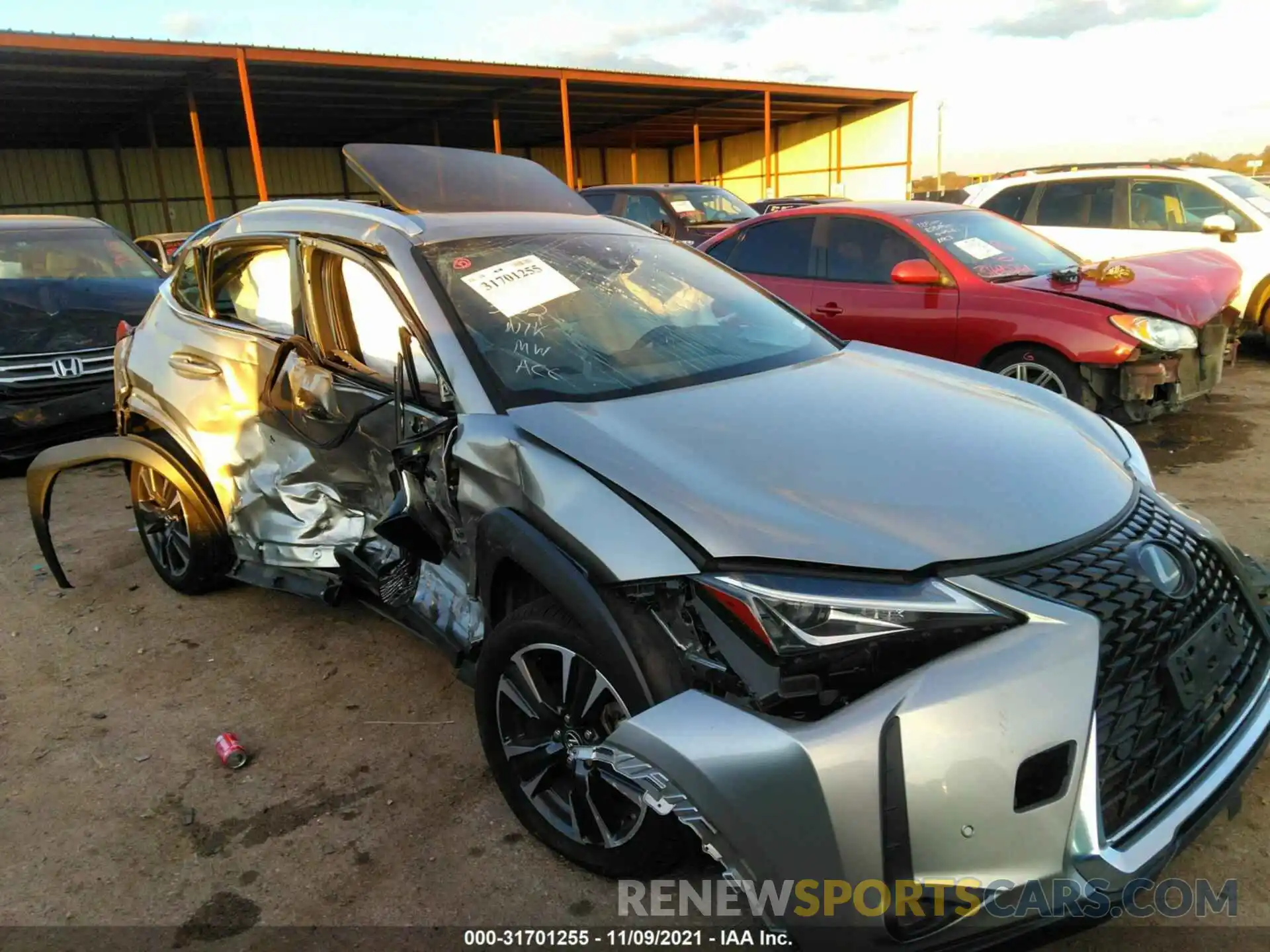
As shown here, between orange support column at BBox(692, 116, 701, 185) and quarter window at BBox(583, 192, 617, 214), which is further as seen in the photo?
orange support column at BBox(692, 116, 701, 185)

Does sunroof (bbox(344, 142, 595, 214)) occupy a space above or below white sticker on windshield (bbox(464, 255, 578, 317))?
above

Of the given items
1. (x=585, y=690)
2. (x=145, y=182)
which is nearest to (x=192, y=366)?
(x=585, y=690)

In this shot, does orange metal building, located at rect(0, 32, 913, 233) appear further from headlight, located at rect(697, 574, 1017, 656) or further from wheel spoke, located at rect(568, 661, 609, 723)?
headlight, located at rect(697, 574, 1017, 656)

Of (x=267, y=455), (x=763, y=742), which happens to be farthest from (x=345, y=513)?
(x=763, y=742)

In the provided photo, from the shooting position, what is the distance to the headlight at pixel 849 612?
1655 millimetres

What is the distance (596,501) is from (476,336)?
86 centimetres

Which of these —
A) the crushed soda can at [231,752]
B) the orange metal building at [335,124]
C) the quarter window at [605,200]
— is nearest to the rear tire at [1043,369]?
the crushed soda can at [231,752]

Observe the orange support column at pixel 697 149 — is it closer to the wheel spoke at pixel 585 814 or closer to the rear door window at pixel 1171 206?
the rear door window at pixel 1171 206

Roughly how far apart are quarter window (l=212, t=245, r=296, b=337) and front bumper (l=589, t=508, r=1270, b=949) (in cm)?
252

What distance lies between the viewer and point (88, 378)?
6371mm

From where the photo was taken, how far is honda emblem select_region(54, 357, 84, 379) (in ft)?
20.5

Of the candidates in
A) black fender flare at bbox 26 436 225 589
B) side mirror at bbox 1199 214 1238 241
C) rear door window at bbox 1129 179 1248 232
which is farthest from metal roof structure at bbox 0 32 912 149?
side mirror at bbox 1199 214 1238 241

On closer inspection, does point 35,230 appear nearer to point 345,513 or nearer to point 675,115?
point 345,513

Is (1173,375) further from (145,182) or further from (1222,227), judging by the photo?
(145,182)
